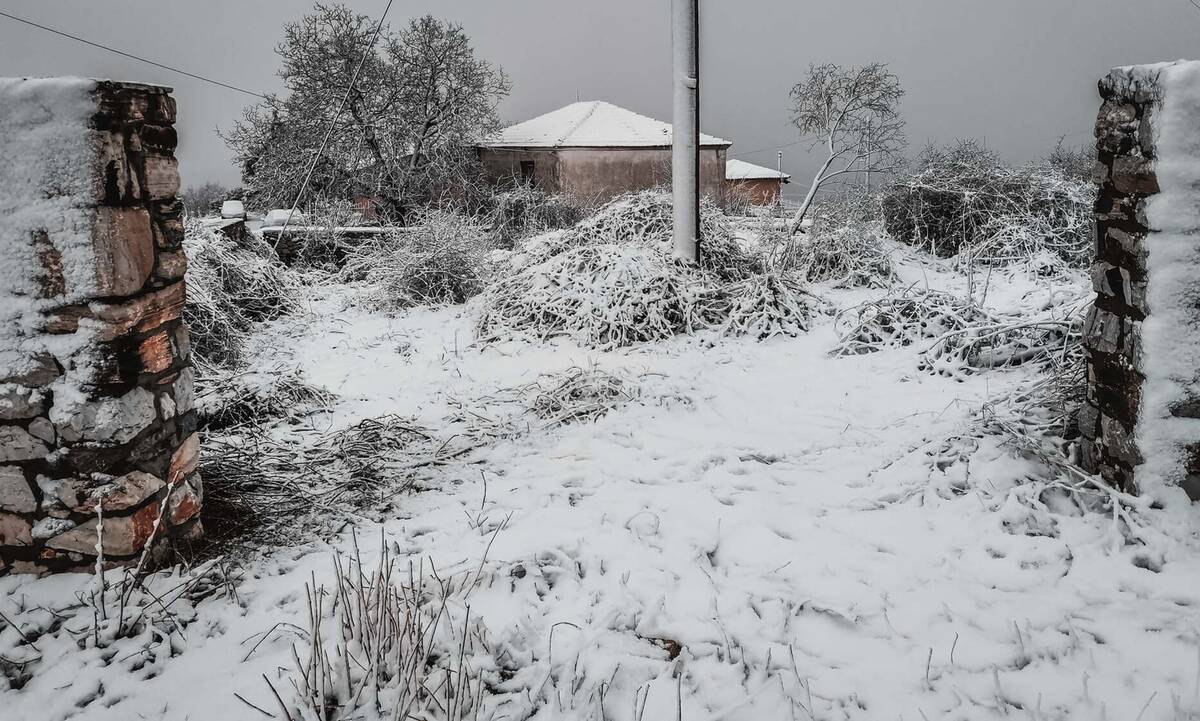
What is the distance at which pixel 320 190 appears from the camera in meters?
19.2

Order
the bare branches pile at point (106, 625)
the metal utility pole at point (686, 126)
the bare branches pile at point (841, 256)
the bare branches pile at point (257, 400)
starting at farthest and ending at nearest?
the bare branches pile at point (841, 256), the metal utility pole at point (686, 126), the bare branches pile at point (257, 400), the bare branches pile at point (106, 625)

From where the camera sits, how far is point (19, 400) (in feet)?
8.48

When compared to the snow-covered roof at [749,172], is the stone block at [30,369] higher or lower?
lower

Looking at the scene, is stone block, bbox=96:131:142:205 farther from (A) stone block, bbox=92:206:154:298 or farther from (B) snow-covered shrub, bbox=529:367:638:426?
(B) snow-covered shrub, bbox=529:367:638:426

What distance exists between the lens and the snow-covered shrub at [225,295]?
6.63m

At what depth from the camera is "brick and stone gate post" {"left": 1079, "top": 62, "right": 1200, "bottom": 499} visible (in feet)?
8.42


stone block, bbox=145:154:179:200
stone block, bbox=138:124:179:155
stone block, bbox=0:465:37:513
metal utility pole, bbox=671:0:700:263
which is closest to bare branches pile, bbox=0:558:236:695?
stone block, bbox=0:465:37:513

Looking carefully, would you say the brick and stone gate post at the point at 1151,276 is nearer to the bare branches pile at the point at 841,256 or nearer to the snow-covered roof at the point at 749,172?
the bare branches pile at the point at 841,256

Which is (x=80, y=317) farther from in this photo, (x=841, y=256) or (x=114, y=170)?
(x=841, y=256)

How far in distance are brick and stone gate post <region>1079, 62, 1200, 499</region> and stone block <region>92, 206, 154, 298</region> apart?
3841 mm

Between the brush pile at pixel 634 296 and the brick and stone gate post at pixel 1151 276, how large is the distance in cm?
404

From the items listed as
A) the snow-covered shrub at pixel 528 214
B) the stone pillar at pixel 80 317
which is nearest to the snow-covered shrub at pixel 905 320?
the stone pillar at pixel 80 317

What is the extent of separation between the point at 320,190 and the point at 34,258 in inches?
715

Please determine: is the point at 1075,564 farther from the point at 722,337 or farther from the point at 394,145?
the point at 394,145
